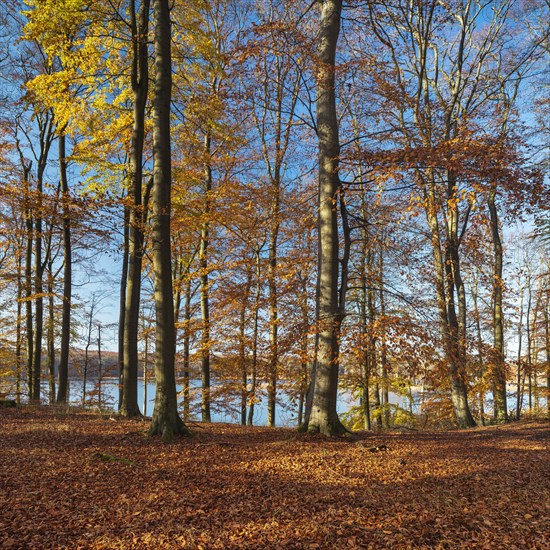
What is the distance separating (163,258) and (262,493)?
452cm

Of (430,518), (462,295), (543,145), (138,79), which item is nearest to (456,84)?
(543,145)

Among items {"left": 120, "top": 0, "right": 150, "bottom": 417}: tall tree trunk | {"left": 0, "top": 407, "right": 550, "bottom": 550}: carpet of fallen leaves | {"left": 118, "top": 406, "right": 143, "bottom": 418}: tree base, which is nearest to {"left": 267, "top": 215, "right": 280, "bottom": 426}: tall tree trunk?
{"left": 118, "top": 406, "right": 143, "bottom": 418}: tree base

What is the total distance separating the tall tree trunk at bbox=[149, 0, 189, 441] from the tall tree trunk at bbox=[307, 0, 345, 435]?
2.69m

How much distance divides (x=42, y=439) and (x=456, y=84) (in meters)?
15.8

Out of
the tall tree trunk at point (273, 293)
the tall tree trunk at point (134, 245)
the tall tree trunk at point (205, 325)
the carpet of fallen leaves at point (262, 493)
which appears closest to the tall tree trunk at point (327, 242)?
the carpet of fallen leaves at point (262, 493)

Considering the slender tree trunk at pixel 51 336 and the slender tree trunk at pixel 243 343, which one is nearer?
the slender tree trunk at pixel 243 343

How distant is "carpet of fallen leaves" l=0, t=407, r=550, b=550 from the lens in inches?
127

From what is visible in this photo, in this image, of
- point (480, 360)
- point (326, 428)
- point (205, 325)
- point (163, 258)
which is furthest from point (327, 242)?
point (205, 325)

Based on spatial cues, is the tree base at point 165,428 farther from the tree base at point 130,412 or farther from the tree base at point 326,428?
the tree base at point 130,412

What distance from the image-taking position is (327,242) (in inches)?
311

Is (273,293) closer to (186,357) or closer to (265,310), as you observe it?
(265,310)

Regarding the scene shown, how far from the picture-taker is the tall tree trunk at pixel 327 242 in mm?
7629

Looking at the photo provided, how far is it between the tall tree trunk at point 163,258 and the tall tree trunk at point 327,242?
269 centimetres

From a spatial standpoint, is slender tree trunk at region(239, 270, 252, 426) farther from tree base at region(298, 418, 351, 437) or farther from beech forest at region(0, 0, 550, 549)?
tree base at region(298, 418, 351, 437)
